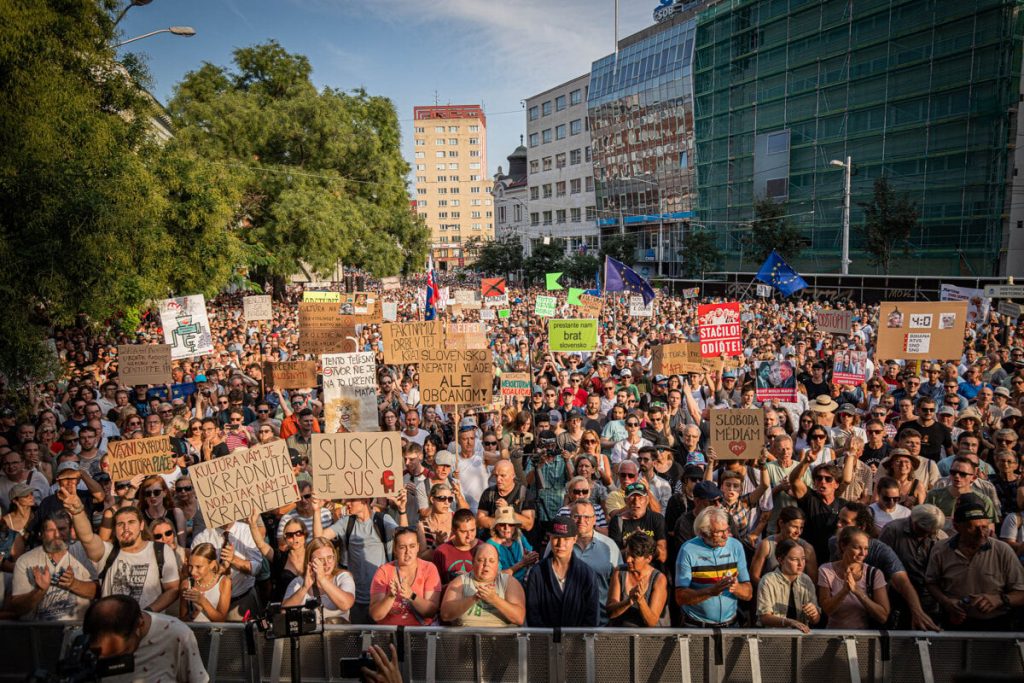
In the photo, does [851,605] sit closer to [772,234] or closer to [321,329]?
[321,329]

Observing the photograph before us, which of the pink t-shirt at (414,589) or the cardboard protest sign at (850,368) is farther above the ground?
the cardboard protest sign at (850,368)

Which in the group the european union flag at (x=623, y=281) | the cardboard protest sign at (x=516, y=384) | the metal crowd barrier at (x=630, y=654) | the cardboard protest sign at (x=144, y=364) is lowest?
the metal crowd barrier at (x=630, y=654)

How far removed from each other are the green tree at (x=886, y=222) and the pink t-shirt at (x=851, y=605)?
3414 centimetres

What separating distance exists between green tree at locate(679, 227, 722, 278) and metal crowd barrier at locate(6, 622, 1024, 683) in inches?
1638

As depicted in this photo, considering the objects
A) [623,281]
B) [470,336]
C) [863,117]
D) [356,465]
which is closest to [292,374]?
[470,336]

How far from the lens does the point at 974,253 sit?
33.1m

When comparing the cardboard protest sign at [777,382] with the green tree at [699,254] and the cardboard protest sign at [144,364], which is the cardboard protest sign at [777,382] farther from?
the green tree at [699,254]

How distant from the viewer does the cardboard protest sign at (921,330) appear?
387 inches

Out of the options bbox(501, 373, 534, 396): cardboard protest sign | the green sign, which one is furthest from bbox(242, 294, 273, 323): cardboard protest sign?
bbox(501, 373, 534, 396): cardboard protest sign

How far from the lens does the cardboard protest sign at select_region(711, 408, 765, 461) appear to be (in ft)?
20.1

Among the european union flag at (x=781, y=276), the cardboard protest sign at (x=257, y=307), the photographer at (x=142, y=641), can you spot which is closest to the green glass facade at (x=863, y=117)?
the european union flag at (x=781, y=276)

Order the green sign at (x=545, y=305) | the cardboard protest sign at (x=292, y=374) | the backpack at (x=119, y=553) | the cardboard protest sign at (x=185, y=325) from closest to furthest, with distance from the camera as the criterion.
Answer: the backpack at (x=119, y=553), the cardboard protest sign at (x=292, y=374), the cardboard protest sign at (x=185, y=325), the green sign at (x=545, y=305)

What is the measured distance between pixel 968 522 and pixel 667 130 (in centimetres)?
5510

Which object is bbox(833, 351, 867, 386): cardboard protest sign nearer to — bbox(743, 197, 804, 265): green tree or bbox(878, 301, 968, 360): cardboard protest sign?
bbox(878, 301, 968, 360): cardboard protest sign
